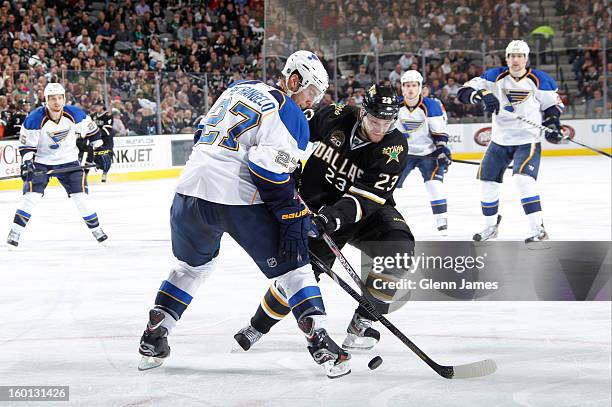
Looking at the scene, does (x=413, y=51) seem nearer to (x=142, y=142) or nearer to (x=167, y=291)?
(x=142, y=142)

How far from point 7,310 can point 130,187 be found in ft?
23.3

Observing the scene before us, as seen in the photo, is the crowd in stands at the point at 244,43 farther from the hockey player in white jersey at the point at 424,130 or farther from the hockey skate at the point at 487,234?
the hockey skate at the point at 487,234

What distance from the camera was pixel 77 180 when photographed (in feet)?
22.4

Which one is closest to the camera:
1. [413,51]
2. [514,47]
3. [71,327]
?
[71,327]

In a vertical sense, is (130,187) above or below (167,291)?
below

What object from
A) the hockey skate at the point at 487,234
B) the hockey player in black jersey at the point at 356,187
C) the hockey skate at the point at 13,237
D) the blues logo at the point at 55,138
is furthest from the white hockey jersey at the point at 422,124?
the hockey player in black jersey at the point at 356,187

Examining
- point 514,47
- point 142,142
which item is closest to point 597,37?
point 142,142

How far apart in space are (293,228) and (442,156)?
4.39 metres

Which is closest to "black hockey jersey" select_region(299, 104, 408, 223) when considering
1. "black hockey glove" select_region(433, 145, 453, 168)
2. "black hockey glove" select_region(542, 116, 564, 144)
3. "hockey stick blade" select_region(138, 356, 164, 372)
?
"hockey stick blade" select_region(138, 356, 164, 372)

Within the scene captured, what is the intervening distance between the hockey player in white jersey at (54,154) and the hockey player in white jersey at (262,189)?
3.82 meters

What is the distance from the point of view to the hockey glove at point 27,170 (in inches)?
266

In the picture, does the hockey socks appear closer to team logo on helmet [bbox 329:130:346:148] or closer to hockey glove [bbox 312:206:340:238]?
hockey glove [bbox 312:206:340:238]

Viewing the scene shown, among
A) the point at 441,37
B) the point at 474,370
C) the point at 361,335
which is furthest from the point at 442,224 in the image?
the point at 441,37

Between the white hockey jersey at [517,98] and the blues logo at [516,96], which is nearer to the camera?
the white hockey jersey at [517,98]
